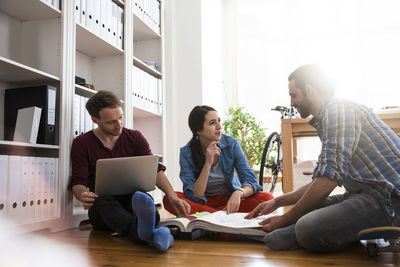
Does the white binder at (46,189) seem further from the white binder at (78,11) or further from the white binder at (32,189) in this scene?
the white binder at (78,11)

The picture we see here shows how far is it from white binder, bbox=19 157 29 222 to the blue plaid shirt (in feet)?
4.43

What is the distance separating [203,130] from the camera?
92.4 inches

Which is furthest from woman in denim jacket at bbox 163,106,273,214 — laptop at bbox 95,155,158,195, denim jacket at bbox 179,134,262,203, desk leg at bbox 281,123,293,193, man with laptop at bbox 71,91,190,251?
desk leg at bbox 281,123,293,193

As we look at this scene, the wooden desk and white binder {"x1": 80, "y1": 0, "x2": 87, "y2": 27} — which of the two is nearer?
white binder {"x1": 80, "y1": 0, "x2": 87, "y2": 27}

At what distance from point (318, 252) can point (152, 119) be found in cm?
236

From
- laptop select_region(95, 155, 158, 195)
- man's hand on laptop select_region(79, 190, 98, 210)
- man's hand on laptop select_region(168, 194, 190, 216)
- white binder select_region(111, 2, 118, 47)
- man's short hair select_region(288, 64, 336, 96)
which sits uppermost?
white binder select_region(111, 2, 118, 47)

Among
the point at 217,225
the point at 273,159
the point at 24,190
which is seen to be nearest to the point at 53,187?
the point at 24,190

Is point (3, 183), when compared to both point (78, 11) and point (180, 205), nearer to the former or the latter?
point (180, 205)

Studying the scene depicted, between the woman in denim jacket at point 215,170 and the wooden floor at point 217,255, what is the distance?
531mm

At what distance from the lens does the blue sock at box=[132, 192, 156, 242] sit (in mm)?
1438

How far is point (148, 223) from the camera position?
147 cm

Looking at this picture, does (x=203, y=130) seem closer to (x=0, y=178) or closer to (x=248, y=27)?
(x=0, y=178)

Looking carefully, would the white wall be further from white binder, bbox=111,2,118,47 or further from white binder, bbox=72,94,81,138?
white binder, bbox=72,94,81,138

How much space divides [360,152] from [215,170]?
1.10 metres
